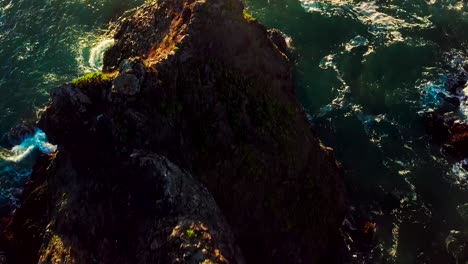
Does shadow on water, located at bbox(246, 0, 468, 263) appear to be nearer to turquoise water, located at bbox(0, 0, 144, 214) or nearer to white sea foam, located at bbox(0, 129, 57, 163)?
turquoise water, located at bbox(0, 0, 144, 214)

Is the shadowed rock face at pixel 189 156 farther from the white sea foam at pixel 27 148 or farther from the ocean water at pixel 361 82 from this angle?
the white sea foam at pixel 27 148

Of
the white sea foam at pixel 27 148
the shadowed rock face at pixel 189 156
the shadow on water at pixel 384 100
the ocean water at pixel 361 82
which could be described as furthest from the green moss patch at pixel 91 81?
the shadow on water at pixel 384 100

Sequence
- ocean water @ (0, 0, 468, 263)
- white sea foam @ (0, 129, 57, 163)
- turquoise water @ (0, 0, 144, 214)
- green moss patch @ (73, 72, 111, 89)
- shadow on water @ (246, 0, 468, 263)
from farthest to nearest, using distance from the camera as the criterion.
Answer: turquoise water @ (0, 0, 144, 214)
white sea foam @ (0, 129, 57, 163)
ocean water @ (0, 0, 468, 263)
shadow on water @ (246, 0, 468, 263)
green moss patch @ (73, 72, 111, 89)

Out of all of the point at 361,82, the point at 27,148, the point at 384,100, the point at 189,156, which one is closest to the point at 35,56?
the point at 27,148

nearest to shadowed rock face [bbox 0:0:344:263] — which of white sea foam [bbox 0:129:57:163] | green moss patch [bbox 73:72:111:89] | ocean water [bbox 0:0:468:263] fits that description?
green moss patch [bbox 73:72:111:89]

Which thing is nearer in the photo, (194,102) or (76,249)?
(76,249)

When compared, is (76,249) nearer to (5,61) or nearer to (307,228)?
(307,228)

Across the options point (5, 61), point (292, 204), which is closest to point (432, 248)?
point (292, 204)
